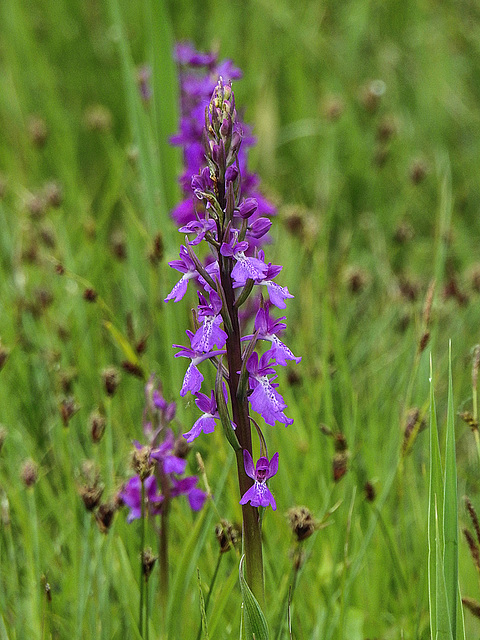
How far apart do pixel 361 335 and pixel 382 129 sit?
861 millimetres

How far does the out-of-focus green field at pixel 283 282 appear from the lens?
160 cm

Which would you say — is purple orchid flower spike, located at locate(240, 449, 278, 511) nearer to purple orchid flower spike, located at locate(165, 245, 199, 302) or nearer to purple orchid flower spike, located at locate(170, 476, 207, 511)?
purple orchid flower spike, located at locate(165, 245, 199, 302)

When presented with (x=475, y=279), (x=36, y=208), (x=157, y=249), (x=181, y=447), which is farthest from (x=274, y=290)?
(x=36, y=208)

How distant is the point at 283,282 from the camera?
280 centimetres

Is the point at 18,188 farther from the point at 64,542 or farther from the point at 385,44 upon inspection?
the point at 385,44

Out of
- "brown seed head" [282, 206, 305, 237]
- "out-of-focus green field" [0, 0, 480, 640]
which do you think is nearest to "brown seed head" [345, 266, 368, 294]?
"out-of-focus green field" [0, 0, 480, 640]

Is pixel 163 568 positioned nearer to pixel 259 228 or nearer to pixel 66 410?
pixel 66 410

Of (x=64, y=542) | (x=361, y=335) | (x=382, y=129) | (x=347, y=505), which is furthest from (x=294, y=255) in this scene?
(x=64, y=542)

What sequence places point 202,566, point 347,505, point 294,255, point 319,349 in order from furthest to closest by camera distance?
1. point 294,255
2. point 319,349
3. point 347,505
4. point 202,566

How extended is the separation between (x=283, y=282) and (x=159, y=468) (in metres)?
1.47

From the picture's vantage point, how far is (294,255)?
9.59ft

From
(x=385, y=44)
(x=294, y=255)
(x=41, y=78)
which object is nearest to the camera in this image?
(x=294, y=255)

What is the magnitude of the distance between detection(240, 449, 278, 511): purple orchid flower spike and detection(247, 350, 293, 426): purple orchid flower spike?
0.20 ft

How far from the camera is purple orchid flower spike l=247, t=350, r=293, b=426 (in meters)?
1.00
